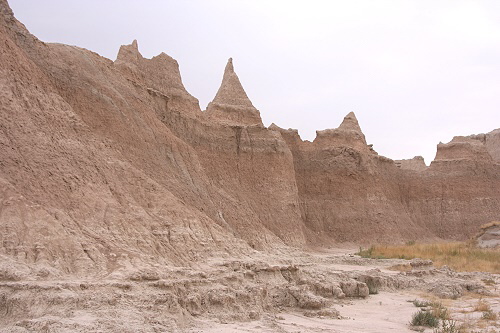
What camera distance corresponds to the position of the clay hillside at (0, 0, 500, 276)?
11852 millimetres

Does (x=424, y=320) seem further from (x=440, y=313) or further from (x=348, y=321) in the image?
(x=348, y=321)

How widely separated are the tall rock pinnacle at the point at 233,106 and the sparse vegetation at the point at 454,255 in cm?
1142

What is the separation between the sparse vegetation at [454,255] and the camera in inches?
926

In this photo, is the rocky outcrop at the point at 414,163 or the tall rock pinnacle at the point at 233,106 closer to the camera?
the tall rock pinnacle at the point at 233,106

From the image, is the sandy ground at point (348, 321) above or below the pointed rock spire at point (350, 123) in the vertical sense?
below

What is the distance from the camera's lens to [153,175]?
1808 centimetres

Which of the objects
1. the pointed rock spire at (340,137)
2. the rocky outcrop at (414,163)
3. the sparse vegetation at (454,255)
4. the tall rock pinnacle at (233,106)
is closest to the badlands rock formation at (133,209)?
the tall rock pinnacle at (233,106)

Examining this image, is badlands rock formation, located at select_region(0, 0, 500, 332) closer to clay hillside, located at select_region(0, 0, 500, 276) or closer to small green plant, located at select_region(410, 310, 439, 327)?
clay hillside, located at select_region(0, 0, 500, 276)

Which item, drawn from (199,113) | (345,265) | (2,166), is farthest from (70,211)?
(199,113)

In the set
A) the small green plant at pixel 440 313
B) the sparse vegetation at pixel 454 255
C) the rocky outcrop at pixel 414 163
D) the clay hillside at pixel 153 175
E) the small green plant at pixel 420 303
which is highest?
the rocky outcrop at pixel 414 163

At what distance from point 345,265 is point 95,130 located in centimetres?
1308

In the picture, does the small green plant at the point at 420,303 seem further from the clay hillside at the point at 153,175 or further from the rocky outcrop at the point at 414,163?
the rocky outcrop at the point at 414,163

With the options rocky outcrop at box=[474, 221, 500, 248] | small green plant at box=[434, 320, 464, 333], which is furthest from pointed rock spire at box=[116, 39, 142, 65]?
rocky outcrop at box=[474, 221, 500, 248]

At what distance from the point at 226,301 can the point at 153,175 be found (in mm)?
8035
